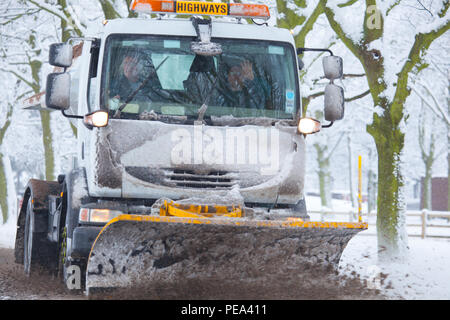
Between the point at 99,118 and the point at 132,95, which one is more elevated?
the point at 132,95

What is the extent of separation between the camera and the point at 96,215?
6.75 m

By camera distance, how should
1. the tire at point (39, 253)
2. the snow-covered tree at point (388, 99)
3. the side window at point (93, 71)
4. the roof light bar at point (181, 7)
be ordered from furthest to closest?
the snow-covered tree at point (388, 99) < the tire at point (39, 253) < the roof light bar at point (181, 7) < the side window at point (93, 71)

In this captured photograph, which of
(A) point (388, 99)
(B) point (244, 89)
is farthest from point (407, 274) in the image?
(B) point (244, 89)

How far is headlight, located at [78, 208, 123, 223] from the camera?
6738mm

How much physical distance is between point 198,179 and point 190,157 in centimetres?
23

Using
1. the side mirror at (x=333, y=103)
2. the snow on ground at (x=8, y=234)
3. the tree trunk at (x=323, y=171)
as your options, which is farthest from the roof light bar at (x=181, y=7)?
the tree trunk at (x=323, y=171)

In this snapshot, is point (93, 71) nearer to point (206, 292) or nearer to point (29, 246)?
point (206, 292)

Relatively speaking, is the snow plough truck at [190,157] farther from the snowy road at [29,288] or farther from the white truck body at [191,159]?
the snowy road at [29,288]

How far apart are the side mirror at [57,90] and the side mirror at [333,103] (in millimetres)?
2687

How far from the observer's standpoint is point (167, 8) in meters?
8.00

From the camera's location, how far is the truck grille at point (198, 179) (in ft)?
22.6
